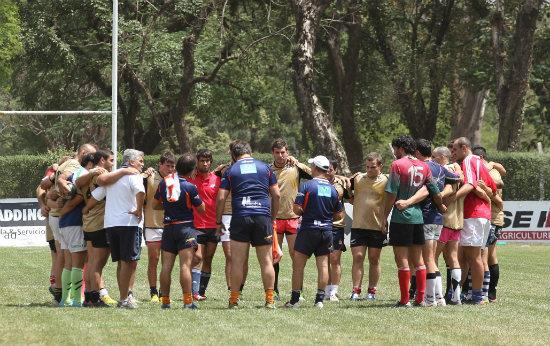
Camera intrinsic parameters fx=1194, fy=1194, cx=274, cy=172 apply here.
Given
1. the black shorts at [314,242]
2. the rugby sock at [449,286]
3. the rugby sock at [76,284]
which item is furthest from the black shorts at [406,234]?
the rugby sock at [76,284]

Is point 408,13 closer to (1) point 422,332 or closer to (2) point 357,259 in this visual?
(2) point 357,259

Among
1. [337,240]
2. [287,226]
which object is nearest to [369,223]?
[337,240]

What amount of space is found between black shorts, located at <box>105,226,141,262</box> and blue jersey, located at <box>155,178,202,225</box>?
0.43m

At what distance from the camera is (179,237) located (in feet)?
44.3

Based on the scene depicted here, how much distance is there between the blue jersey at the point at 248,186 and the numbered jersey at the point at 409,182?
4.71 ft

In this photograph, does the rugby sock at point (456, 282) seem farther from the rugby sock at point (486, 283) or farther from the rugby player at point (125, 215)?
the rugby player at point (125, 215)

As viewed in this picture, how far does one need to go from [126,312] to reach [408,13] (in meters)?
34.8

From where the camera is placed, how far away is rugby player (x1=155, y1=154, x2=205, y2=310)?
13.4 metres

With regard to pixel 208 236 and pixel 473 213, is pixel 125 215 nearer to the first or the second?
pixel 208 236

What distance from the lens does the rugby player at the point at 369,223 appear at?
15398 millimetres

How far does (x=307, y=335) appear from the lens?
36.4ft

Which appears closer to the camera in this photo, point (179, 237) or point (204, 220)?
point (179, 237)

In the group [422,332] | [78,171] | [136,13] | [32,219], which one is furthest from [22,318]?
[136,13]

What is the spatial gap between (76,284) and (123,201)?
55.7 inches
